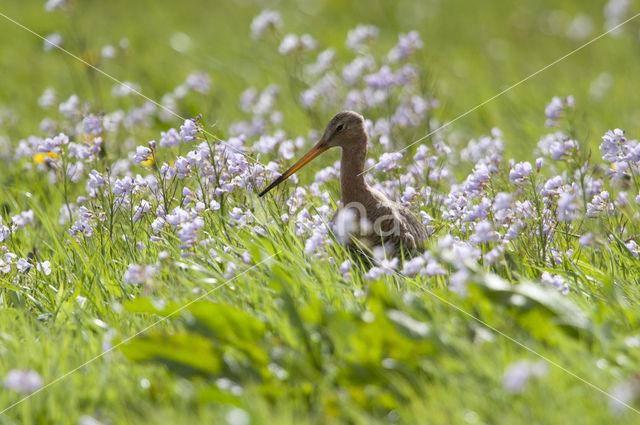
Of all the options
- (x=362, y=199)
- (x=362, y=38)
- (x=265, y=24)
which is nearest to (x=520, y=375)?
(x=362, y=199)

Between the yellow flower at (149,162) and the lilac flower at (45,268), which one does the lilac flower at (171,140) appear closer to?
the yellow flower at (149,162)

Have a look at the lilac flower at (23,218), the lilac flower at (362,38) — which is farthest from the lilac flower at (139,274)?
the lilac flower at (362,38)

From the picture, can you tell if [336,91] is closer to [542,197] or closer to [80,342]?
[542,197]

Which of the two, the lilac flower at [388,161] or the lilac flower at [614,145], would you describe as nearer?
the lilac flower at [614,145]

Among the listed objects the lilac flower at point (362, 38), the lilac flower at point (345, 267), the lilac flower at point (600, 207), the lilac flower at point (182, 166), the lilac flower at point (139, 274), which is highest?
the lilac flower at point (362, 38)

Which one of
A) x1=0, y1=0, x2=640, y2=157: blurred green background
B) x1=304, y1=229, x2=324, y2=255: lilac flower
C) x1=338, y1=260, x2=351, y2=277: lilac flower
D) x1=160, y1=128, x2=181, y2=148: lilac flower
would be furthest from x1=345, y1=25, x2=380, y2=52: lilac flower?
x1=338, y1=260, x2=351, y2=277: lilac flower

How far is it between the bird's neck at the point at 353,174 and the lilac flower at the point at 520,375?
223 centimetres

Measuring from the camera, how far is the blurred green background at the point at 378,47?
8.23 m

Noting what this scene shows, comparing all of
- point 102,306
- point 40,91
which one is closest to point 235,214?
point 102,306

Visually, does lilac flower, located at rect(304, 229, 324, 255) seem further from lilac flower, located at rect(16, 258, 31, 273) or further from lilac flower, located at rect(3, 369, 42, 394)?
lilac flower, located at rect(16, 258, 31, 273)

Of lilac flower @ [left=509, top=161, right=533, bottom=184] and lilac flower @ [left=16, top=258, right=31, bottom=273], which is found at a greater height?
lilac flower @ [left=16, top=258, right=31, bottom=273]

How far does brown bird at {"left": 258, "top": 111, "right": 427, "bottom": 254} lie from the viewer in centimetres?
423

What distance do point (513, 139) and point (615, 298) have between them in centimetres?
437

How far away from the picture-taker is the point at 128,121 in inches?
263
